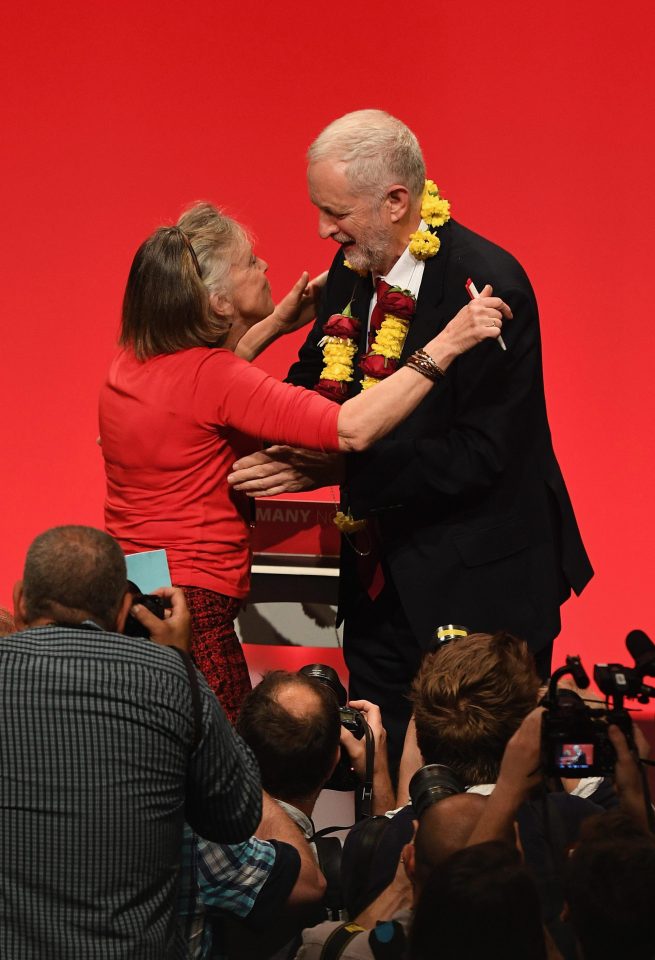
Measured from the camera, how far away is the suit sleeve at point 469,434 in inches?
112

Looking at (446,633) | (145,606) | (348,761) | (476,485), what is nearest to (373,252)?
(476,485)

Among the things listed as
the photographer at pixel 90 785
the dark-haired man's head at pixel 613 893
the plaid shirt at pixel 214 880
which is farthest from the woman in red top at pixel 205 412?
the dark-haired man's head at pixel 613 893

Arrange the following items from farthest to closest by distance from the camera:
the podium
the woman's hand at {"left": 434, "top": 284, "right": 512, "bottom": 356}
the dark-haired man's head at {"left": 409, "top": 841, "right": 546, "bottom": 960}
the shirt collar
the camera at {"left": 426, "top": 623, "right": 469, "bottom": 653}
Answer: the podium → the shirt collar → the camera at {"left": 426, "top": 623, "right": 469, "bottom": 653} → the woman's hand at {"left": 434, "top": 284, "right": 512, "bottom": 356} → the dark-haired man's head at {"left": 409, "top": 841, "right": 546, "bottom": 960}

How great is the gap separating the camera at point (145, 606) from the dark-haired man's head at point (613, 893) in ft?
3.21

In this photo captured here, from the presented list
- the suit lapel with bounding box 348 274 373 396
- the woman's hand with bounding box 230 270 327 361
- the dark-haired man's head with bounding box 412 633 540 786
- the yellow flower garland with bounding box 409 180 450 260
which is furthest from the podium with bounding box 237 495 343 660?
Answer: the dark-haired man's head with bounding box 412 633 540 786

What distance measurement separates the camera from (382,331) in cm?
304

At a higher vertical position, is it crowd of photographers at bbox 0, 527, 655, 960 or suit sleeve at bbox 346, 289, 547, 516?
suit sleeve at bbox 346, 289, 547, 516

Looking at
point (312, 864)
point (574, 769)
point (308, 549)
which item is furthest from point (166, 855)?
point (308, 549)

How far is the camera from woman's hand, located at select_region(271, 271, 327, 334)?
347 centimetres

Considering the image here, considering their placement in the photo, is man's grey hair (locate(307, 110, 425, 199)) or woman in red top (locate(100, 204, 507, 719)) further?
man's grey hair (locate(307, 110, 425, 199))

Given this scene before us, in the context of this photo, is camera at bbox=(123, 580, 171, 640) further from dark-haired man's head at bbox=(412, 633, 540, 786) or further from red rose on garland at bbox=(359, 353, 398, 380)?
red rose on garland at bbox=(359, 353, 398, 380)

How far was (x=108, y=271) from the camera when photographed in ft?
18.5

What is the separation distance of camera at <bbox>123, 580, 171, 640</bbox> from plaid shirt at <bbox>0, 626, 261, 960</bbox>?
1.64 feet

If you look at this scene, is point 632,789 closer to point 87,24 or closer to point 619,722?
point 619,722
